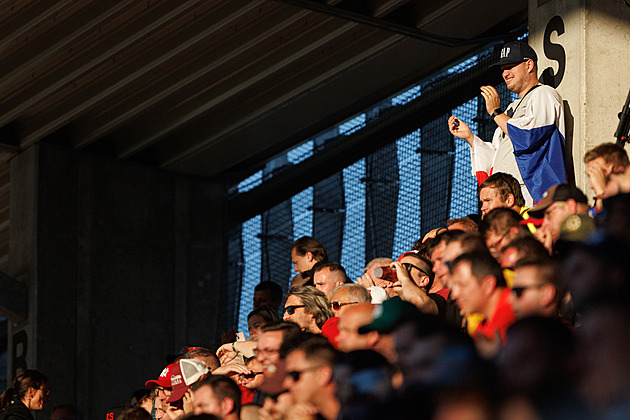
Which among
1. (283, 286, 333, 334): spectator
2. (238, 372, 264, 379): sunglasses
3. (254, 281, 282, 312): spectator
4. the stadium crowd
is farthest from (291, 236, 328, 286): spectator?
(238, 372, 264, 379): sunglasses

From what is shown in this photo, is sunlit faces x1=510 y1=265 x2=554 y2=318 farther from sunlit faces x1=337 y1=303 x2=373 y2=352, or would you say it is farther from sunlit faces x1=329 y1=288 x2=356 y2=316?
sunlit faces x1=329 y1=288 x2=356 y2=316

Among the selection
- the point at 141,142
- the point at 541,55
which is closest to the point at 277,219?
the point at 141,142

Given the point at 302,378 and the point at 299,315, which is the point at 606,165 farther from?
the point at 299,315

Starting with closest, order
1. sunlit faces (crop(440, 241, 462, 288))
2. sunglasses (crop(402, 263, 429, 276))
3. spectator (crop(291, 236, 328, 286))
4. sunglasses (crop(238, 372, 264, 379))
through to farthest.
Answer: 1. sunlit faces (crop(440, 241, 462, 288))
2. sunglasses (crop(238, 372, 264, 379))
3. sunglasses (crop(402, 263, 429, 276))
4. spectator (crop(291, 236, 328, 286))

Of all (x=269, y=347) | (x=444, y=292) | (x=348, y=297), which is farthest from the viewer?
(x=444, y=292)

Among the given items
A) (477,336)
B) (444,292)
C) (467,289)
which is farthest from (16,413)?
(477,336)

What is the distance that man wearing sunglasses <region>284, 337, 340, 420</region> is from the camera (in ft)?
12.7

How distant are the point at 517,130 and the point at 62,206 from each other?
722 cm

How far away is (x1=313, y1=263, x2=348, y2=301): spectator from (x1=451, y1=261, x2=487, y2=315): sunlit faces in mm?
2484

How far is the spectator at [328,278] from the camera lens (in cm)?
653

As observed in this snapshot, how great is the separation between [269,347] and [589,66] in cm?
302

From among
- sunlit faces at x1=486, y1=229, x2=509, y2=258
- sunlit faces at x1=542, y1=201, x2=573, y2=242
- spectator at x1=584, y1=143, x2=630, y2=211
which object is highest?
spectator at x1=584, y1=143, x2=630, y2=211

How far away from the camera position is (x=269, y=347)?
4.74m

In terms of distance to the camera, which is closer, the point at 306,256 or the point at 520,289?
the point at 520,289
